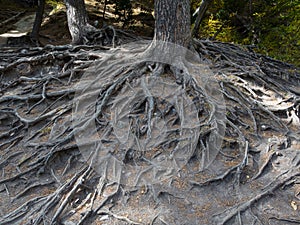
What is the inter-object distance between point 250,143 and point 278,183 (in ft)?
2.14

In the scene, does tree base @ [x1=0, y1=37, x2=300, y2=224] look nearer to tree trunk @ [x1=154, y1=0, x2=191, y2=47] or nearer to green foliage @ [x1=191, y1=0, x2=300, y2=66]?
tree trunk @ [x1=154, y1=0, x2=191, y2=47]

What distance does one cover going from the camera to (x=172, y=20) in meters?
4.24

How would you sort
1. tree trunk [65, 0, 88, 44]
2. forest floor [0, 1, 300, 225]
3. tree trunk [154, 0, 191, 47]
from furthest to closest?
tree trunk [65, 0, 88, 44] < tree trunk [154, 0, 191, 47] < forest floor [0, 1, 300, 225]

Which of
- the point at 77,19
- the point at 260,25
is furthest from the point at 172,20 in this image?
the point at 260,25

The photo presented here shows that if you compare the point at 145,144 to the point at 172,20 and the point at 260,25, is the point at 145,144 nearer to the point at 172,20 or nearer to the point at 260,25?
the point at 172,20

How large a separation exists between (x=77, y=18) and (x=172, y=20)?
2440 millimetres

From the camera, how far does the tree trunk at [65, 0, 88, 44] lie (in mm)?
5680

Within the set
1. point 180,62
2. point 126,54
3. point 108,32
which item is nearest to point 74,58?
point 126,54

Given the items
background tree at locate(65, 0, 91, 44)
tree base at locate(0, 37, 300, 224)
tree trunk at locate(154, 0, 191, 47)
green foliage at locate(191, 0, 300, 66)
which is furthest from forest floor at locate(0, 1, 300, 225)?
green foliage at locate(191, 0, 300, 66)

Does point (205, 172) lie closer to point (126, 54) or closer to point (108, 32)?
point (126, 54)

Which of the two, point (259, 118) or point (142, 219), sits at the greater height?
point (259, 118)

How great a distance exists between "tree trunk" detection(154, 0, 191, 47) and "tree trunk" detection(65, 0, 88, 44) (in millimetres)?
2125

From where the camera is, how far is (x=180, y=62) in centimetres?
433

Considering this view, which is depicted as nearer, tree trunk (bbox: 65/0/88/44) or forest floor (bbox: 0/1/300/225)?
forest floor (bbox: 0/1/300/225)
